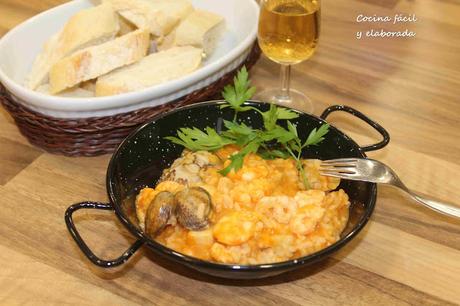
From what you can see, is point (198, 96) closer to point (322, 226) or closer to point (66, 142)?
point (66, 142)

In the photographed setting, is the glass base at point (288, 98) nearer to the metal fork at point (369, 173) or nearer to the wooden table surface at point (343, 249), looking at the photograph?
the wooden table surface at point (343, 249)

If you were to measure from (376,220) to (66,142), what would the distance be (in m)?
0.72

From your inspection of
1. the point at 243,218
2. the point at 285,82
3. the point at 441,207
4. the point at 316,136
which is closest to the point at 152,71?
the point at 285,82

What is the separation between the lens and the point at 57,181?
4.63 ft

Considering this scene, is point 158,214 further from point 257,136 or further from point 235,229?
point 257,136

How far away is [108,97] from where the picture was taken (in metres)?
1.37

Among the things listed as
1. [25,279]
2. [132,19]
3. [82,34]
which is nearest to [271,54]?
[132,19]

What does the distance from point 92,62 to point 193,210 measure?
A: 0.60 m

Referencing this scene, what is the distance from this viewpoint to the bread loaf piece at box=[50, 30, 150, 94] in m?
1.48

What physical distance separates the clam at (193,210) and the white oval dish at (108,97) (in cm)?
39

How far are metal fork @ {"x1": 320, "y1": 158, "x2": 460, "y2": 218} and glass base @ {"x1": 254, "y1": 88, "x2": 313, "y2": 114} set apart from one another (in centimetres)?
46

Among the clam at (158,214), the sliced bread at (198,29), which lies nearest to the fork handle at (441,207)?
the clam at (158,214)

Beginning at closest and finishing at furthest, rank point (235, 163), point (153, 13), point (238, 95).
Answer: point (235, 163) < point (238, 95) < point (153, 13)

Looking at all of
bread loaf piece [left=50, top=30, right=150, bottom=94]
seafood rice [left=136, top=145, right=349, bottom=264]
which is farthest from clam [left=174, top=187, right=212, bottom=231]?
bread loaf piece [left=50, top=30, right=150, bottom=94]
